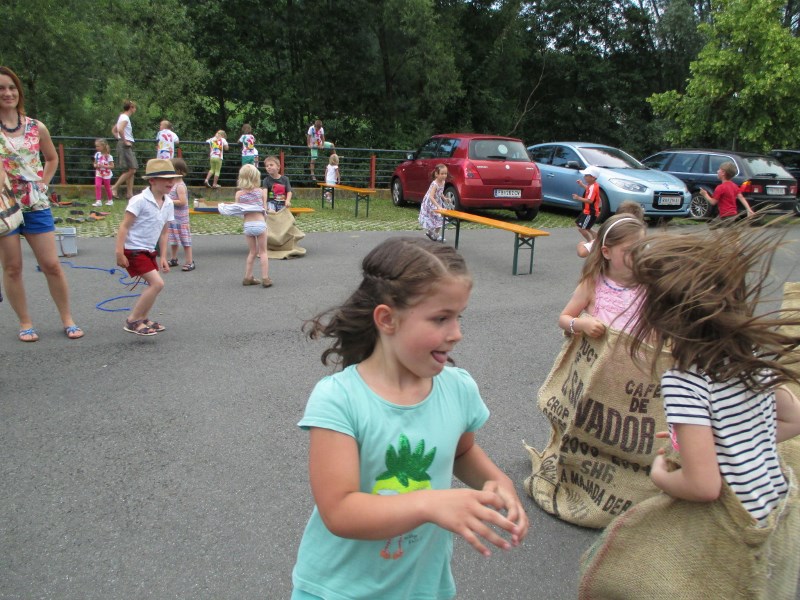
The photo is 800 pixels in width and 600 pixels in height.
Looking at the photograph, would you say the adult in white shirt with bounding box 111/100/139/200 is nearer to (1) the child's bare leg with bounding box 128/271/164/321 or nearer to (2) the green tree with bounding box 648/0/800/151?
(1) the child's bare leg with bounding box 128/271/164/321

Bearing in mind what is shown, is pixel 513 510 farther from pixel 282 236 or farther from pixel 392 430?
pixel 282 236

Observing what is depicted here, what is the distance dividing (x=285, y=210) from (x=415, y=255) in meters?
8.43

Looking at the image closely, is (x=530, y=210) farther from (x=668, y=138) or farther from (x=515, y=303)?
(x=668, y=138)

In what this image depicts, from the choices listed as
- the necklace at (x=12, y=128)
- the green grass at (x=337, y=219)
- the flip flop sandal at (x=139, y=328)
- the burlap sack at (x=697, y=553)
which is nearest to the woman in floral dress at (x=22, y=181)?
the necklace at (x=12, y=128)

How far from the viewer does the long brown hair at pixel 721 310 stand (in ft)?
5.51

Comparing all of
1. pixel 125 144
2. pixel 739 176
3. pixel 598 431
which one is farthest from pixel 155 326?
pixel 739 176

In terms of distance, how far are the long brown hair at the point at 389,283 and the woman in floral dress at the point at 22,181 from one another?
407 cm

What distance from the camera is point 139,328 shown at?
575 centimetres

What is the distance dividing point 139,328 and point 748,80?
58.0 ft

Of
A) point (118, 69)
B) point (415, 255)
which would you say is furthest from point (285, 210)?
point (118, 69)

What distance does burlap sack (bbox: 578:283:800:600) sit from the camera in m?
1.72

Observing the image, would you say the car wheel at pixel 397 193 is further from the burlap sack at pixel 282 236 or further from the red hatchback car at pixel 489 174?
the burlap sack at pixel 282 236

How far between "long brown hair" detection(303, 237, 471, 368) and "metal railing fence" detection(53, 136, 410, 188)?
53.5 ft

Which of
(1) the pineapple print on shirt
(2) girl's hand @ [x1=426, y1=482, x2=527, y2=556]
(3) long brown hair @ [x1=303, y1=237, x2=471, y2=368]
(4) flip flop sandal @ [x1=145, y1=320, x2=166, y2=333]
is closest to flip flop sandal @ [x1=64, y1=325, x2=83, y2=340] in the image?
(4) flip flop sandal @ [x1=145, y1=320, x2=166, y2=333]
